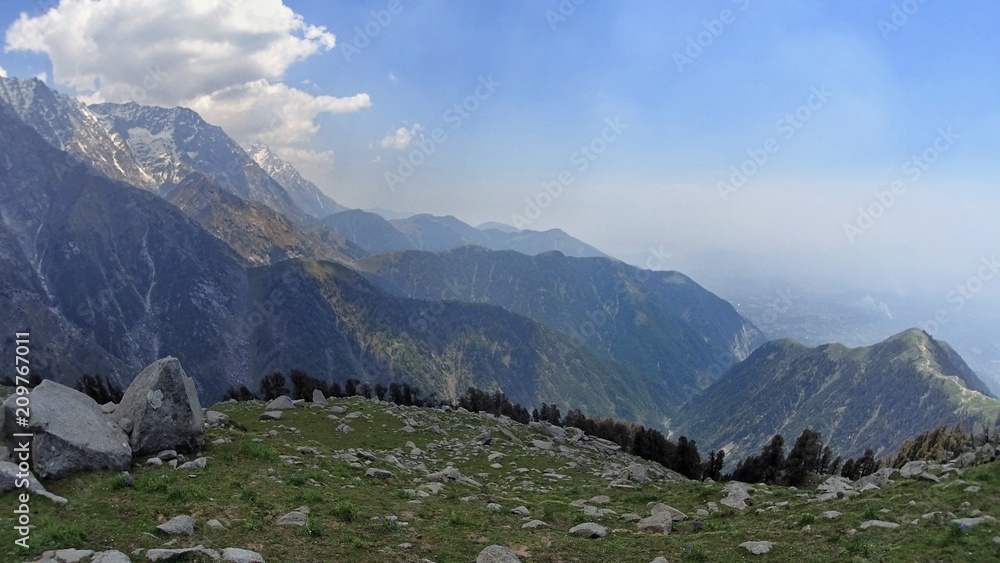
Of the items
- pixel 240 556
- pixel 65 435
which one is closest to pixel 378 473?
pixel 240 556

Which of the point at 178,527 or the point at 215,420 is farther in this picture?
the point at 215,420

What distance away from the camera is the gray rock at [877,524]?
17891 mm

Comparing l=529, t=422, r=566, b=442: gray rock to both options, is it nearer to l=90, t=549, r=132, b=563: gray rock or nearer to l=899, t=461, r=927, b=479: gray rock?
l=899, t=461, r=927, b=479: gray rock

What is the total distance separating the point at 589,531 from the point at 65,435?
20.9 m

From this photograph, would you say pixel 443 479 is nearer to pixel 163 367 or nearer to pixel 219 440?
pixel 219 440

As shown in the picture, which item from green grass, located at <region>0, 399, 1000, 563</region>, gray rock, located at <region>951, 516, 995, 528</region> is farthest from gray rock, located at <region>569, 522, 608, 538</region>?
gray rock, located at <region>951, 516, 995, 528</region>

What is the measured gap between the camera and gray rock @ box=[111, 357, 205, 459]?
2403 cm

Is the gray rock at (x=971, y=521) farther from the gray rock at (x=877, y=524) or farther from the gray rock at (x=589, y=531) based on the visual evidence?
the gray rock at (x=589, y=531)

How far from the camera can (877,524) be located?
719 inches

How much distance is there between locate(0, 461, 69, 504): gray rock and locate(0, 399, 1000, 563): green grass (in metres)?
0.25

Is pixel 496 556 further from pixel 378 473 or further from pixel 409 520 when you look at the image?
pixel 378 473

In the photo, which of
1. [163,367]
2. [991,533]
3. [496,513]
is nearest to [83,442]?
[163,367]

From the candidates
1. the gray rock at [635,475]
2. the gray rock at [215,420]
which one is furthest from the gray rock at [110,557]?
the gray rock at [635,475]

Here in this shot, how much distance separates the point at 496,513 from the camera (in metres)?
23.9
